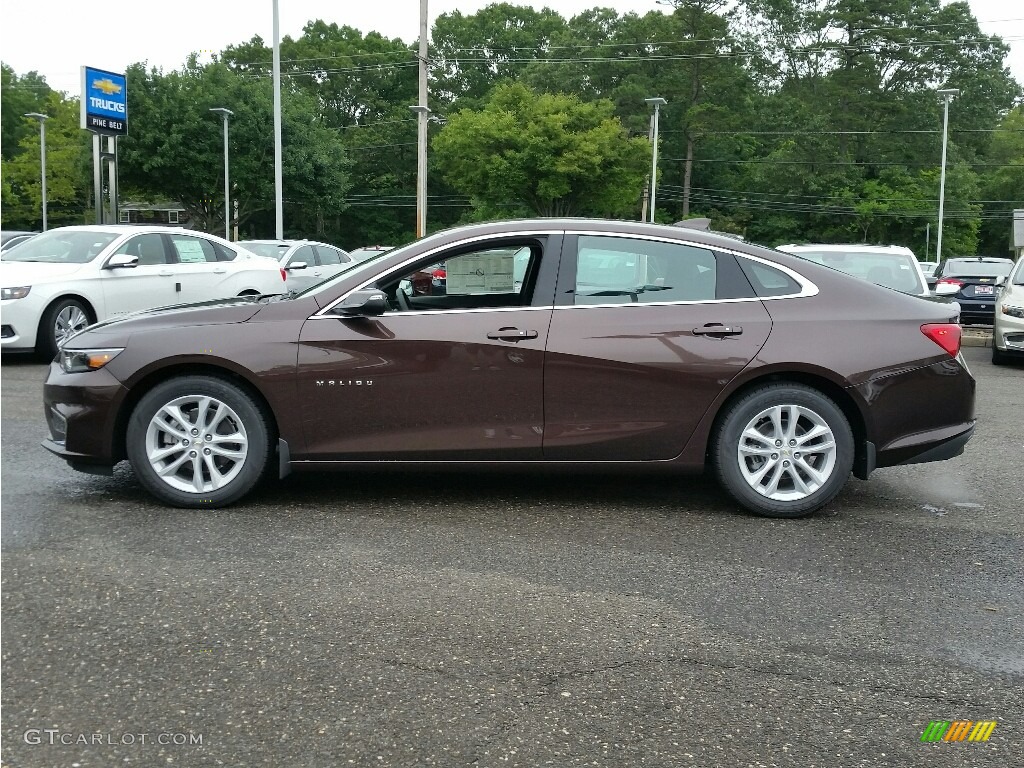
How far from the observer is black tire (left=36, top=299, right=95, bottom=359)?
12055 mm

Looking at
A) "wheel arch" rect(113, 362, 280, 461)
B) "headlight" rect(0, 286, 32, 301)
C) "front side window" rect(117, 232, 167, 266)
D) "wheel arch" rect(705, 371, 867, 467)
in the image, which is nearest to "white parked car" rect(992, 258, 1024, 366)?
"wheel arch" rect(705, 371, 867, 467)

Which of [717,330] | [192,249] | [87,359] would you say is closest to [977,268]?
[192,249]

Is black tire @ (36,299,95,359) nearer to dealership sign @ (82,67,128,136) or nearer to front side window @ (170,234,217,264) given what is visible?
front side window @ (170,234,217,264)

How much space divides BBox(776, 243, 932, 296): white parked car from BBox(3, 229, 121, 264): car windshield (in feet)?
25.6

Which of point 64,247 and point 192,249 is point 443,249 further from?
point 192,249

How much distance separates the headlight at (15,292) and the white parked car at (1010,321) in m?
11.7

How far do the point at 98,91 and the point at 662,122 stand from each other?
175 feet

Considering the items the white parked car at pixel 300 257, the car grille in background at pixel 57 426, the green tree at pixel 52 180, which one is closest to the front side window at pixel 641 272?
the car grille in background at pixel 57 426

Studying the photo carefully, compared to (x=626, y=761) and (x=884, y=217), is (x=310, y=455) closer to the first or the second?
(x=626, y=761)

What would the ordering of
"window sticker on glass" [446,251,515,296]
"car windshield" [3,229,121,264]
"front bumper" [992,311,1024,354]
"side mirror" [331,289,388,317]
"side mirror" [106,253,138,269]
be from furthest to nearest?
1. "front bumper" [992,311,1024,354]
2. "car windshield" [3,229,121,264]
3. "side mirror" [106,253,138,269]
4. "window sticker on glass" [446,251,515,296]
5. "side mirror" [331,289,388,317]

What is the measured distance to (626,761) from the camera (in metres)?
3.01

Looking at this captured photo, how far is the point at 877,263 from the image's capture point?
34.9ft

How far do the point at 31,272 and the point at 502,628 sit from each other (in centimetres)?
1002

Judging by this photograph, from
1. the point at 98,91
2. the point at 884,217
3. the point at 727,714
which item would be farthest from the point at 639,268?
the point at 884,217
